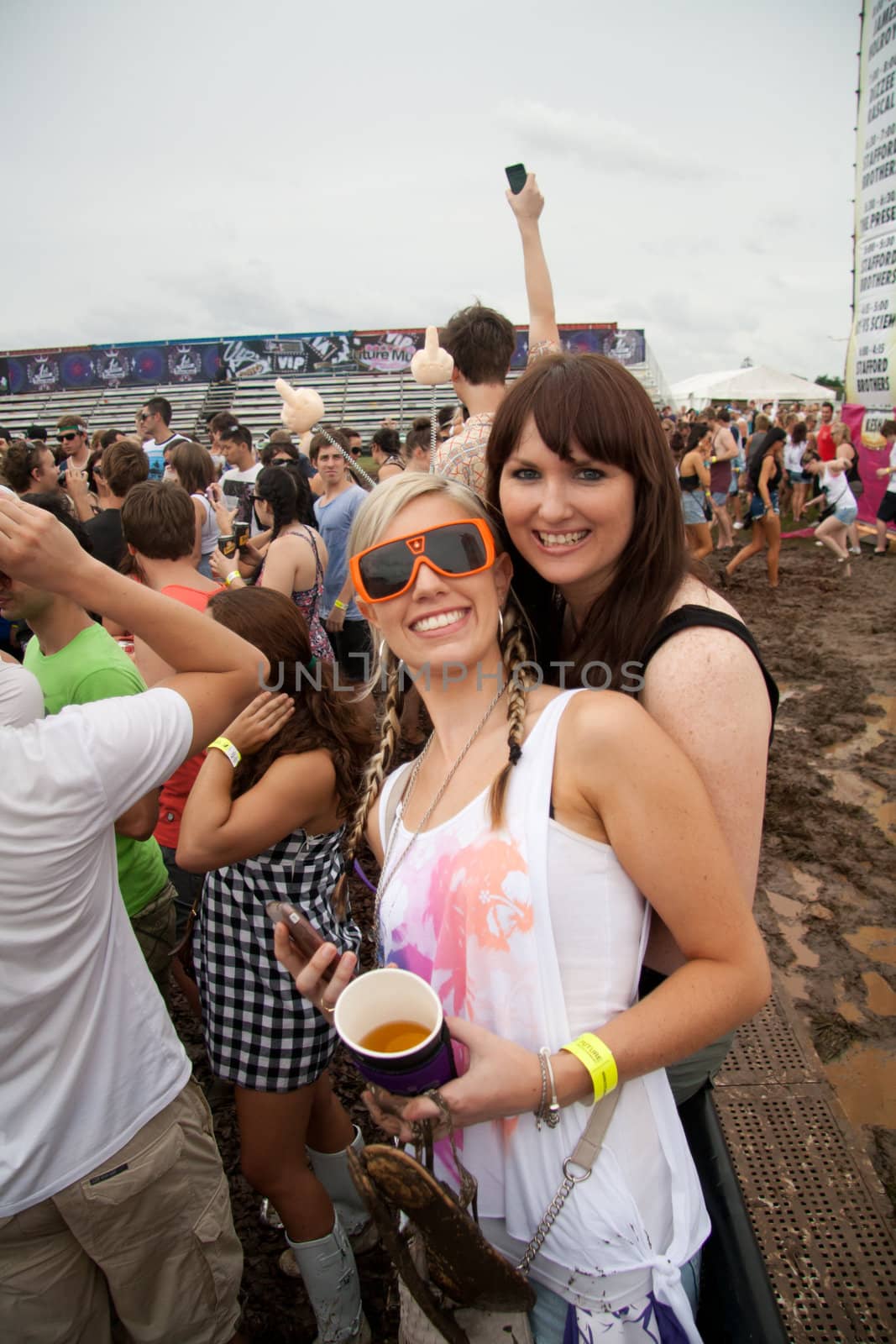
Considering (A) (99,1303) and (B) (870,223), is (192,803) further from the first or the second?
(B) (870,223)

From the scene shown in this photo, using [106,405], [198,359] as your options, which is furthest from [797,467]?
[106,405]

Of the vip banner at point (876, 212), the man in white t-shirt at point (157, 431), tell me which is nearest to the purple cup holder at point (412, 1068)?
the man in white t-shirt at point (157, 431)

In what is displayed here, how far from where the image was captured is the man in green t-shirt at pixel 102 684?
88.7 inches

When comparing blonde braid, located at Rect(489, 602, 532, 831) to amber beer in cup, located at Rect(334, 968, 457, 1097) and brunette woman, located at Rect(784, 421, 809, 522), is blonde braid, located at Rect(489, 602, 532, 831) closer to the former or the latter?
amber beer in cup, located at Rect(334, 968, 457, 1097)

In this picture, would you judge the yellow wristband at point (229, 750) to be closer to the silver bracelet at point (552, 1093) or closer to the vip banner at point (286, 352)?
the silver bracelet at point (552, 1093)

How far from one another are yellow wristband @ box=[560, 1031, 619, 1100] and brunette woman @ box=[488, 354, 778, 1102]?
379 mm

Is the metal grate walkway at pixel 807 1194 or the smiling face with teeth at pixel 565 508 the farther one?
the metal grate walkway at pixel 807 1194

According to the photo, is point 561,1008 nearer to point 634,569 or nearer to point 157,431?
point 634,569

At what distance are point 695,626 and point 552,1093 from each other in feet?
2.58

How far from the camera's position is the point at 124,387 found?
1362 inches

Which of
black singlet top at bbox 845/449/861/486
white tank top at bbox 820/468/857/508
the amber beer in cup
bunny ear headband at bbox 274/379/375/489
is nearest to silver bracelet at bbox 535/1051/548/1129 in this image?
the amber beer in cup

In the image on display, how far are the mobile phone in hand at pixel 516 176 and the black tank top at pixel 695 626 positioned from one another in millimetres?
1911

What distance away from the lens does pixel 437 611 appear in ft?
4.44

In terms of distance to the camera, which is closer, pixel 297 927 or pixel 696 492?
pixel 297 927
